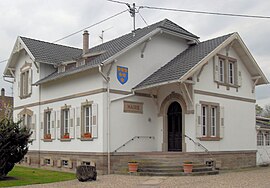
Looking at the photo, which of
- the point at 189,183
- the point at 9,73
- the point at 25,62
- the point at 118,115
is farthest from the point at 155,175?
the point at 9,73

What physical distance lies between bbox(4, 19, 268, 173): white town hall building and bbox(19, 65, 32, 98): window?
3.81 ft

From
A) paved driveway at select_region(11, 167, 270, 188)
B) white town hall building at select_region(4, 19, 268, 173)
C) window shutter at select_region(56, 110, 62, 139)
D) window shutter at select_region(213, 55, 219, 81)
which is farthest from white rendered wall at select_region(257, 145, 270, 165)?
window shutter at select_region(56, 110, 62, 139)

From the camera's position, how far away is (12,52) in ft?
82.4

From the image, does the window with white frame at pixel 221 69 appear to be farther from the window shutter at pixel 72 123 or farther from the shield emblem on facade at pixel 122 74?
the window shutter at pixel 72 123

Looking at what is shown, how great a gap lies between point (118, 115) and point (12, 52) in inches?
423

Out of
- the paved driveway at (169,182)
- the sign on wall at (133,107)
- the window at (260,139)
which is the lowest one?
the paved driveway at (169,182)

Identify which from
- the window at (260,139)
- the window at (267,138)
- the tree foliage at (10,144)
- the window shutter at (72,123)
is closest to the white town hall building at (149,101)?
the window shutter at (72,123)

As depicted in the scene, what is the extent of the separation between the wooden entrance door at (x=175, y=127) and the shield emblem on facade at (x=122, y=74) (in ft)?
8.96

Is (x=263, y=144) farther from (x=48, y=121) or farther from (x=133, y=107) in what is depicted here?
(x=48, y=121)

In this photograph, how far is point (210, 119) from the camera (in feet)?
61.5

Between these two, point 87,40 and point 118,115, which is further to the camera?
point 87,40

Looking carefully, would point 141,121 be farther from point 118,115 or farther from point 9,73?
point 9,73

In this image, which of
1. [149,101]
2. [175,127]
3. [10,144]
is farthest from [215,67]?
[10,144]

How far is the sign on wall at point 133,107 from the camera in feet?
59.3
